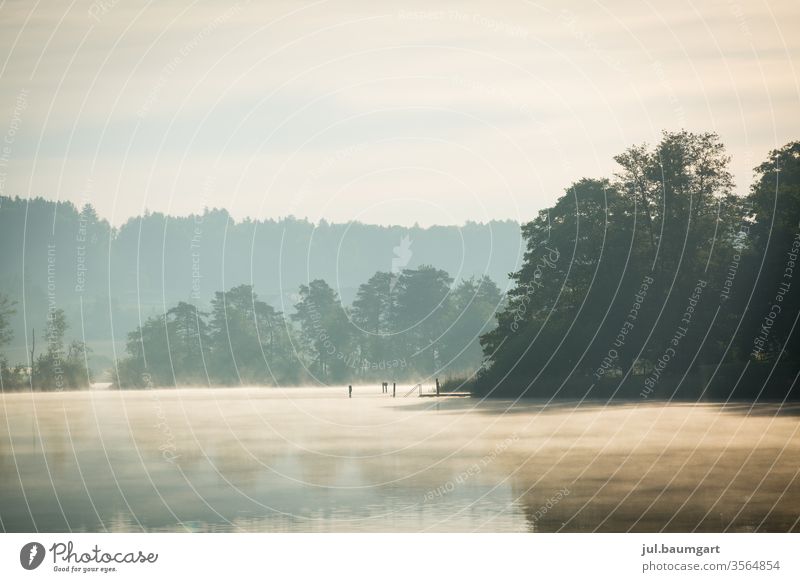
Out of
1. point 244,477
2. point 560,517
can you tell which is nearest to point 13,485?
point 244,477

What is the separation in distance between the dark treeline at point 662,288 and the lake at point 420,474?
51.8ft

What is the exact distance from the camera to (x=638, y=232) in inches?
3629

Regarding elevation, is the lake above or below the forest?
below

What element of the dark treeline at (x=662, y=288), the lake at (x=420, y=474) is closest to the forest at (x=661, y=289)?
the dark treeline at (x=662, y=288)

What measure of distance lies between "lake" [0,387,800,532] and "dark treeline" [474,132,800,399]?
51.8ft

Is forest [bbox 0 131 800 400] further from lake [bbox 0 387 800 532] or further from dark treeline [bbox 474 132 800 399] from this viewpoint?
lake [bbox 0 387 800 532]

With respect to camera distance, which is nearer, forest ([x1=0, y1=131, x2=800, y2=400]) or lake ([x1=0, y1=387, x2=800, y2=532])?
lake ([x1=0, y1=387, x2=800, y2=532])

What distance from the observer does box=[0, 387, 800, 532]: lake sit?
2911cm

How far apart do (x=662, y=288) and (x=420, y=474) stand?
53806 mm

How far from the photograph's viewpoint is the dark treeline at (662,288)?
252 ft

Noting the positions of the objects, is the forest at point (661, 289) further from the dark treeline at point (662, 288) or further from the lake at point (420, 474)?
the lake at point (420, 474)

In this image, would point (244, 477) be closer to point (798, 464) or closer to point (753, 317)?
point (798, 464)

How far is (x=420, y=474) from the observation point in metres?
37.6

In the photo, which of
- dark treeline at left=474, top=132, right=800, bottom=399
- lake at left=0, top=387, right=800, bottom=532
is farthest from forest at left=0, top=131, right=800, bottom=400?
lake at left=0, top=387, right=800, bottom=532
